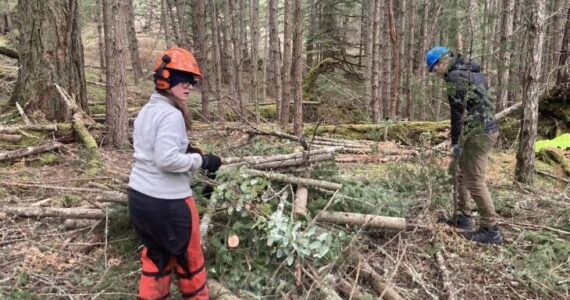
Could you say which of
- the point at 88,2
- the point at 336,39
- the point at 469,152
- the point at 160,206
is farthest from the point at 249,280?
the point at 88,2

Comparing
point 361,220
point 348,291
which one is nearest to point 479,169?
point 361,220

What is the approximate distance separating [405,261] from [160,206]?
2.44 metres

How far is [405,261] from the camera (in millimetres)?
4508

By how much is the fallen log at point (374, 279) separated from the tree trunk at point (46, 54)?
6.38 meters

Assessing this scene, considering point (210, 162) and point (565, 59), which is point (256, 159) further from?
point (565, 59)

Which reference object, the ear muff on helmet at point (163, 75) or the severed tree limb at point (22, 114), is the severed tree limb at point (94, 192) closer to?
the ear muff on helmet at point (163, 75)

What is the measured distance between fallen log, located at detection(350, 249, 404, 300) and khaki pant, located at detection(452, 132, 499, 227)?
61.4 inches

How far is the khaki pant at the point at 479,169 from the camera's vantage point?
4848mm

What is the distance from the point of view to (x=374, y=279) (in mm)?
4109

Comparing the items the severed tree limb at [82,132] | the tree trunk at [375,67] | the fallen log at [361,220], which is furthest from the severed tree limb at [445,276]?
the tree trunk at [375,67]

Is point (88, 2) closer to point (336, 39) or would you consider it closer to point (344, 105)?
point (336, 39)

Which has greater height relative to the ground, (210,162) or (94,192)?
(210,162)

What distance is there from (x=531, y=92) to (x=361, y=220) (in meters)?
3.30

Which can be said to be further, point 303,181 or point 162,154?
point 303,181
